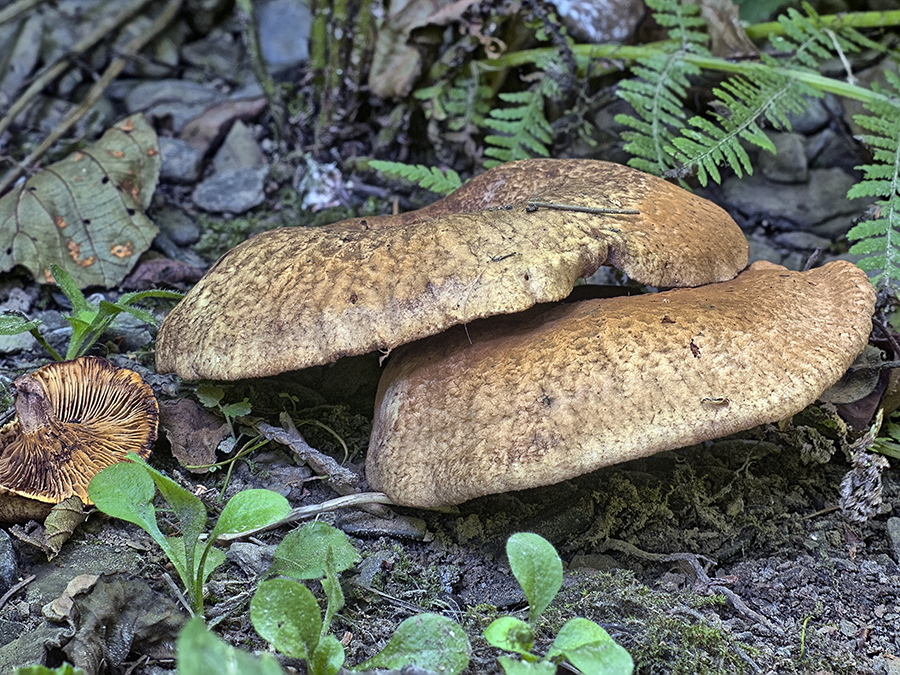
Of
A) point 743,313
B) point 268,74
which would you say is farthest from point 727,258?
point 268,74

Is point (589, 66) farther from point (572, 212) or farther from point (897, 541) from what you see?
point (897, 541)

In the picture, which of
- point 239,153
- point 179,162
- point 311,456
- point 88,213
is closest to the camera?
point 311,456

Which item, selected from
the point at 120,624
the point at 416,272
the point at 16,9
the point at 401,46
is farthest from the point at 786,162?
the point at 16,9

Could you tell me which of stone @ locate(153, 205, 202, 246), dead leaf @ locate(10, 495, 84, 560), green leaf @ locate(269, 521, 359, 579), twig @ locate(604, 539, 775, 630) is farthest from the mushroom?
stone @ locate(153, 205, 202, 246)

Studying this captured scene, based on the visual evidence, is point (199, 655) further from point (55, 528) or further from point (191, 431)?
point (191, 431)

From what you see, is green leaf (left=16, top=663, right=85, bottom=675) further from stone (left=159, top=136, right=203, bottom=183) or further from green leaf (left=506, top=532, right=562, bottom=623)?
Result: stone (left=159, top=136, right=203, bottom=183)

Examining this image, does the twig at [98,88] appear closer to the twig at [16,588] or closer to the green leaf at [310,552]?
the twig at [16,588]

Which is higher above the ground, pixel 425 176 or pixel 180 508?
pixel 425 176
